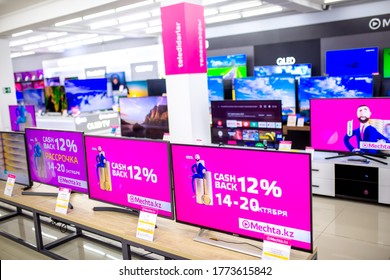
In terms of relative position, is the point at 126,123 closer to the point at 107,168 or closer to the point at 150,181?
the point at 107,168

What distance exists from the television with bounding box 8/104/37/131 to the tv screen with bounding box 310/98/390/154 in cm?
488

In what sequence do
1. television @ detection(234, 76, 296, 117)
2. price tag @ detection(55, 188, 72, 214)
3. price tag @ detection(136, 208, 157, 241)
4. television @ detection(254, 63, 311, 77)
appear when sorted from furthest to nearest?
television @ detection(254, 63, 311, 77)
television @ detection(234, 76, 296, 117)
price tag @ detection(55, 188, 72, 214)
price tag @ detection(136, 208, 157, 241)

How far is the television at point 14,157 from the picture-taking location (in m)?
3.53

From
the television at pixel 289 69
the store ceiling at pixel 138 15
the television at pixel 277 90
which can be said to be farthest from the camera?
the television at pixel 289 69

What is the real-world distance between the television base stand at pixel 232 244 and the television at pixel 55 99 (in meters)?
5.60

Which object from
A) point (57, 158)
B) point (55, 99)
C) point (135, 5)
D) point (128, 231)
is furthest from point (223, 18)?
point (128, 231)

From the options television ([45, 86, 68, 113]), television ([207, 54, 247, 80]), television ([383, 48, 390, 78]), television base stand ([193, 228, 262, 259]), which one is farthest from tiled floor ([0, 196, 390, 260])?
television ([207, 54, 247, 80])

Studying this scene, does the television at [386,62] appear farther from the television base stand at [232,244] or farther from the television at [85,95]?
the television base stand at [232,244]

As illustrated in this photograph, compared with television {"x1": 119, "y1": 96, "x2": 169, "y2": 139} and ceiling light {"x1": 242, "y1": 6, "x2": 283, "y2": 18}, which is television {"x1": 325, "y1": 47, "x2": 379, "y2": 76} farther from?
television {"x1": 119, "y1": 96, "x2": 169, "y2": 139}

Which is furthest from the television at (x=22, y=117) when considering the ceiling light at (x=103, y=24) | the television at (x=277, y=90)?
the television at (x=277, y=90)

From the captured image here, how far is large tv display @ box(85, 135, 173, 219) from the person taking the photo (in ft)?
8.02

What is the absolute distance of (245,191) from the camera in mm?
2082
